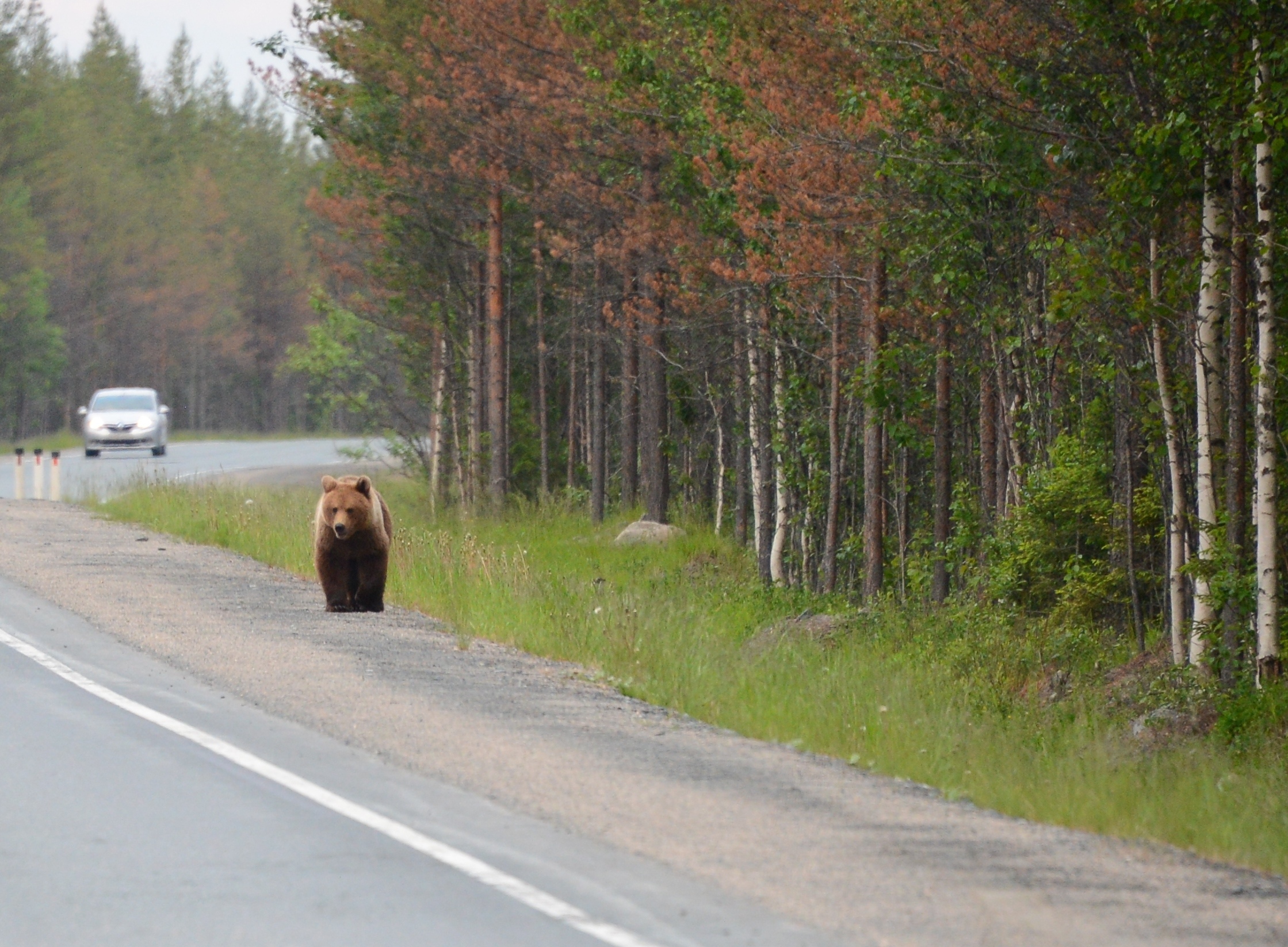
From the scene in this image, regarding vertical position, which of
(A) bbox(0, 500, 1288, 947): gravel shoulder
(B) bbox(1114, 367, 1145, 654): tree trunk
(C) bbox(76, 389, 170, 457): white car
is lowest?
(A) bbox(0, 500, 1288, 947): gravel shoulder

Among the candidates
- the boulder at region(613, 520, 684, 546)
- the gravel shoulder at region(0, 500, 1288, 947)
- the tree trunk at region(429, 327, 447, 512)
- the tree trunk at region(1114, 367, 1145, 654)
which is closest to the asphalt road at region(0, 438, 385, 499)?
the tree trunk at region(429, 327, 447, 512)

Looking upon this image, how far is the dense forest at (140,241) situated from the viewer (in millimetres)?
74438

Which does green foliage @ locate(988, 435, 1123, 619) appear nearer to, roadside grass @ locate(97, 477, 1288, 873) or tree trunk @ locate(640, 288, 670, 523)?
roadside grass @ locate(97, 477, 1288, 873)

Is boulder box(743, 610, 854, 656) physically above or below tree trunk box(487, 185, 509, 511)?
below

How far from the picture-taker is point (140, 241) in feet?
292

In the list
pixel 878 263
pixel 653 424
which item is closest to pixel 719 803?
pixel 878 263

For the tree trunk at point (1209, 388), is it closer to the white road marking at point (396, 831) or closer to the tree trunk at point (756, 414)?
the white road marking at point (396, 831)

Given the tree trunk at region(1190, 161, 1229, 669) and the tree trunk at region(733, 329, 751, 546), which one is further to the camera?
the tree trunk at region(733, 329, 751, 546)

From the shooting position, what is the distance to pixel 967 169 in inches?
572

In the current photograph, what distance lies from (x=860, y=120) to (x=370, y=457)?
28221 mm

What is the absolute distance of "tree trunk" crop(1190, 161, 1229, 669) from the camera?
40.1 ft

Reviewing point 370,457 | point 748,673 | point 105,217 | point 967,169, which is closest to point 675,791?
point 748,673

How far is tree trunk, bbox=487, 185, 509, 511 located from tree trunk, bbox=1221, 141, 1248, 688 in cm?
1784

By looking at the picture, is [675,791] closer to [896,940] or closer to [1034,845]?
[1034,845]
